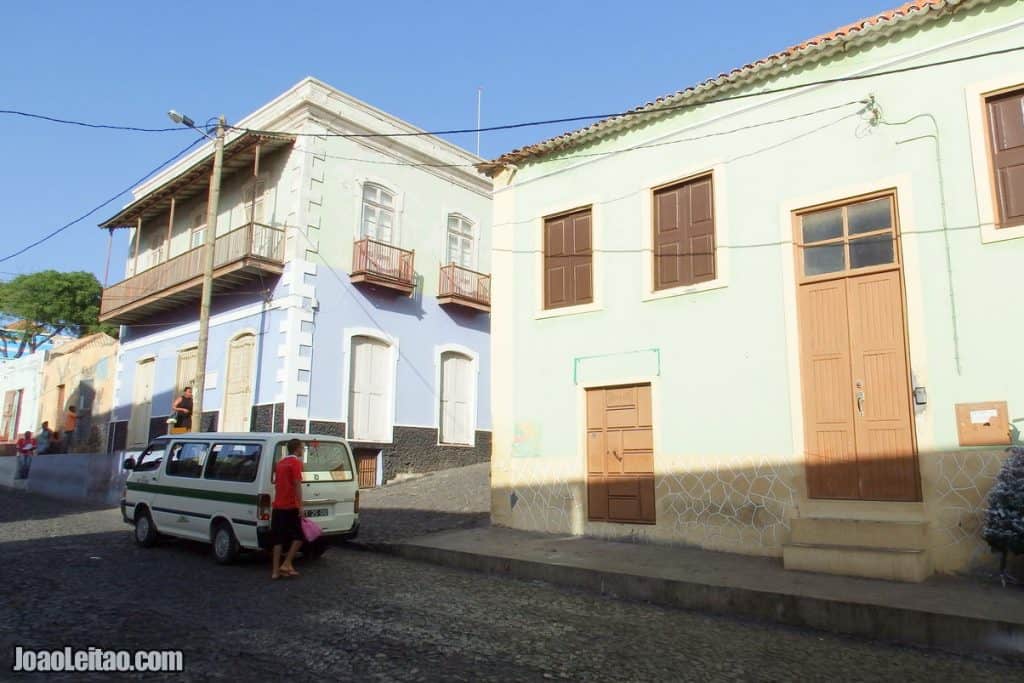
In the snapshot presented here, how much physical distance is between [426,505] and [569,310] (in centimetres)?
514

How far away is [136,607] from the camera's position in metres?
6.45

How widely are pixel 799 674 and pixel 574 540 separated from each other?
566cm

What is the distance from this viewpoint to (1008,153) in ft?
26.9

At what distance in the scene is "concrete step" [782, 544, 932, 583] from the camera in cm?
758

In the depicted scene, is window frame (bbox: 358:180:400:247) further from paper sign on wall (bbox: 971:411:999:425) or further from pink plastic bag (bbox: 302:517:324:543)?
paper sign on wall (bbox: 971:411:999:425)

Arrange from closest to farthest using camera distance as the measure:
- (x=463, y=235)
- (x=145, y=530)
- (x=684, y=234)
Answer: (x=145, y=530), (x=684, y=234), (x=463, y=235)

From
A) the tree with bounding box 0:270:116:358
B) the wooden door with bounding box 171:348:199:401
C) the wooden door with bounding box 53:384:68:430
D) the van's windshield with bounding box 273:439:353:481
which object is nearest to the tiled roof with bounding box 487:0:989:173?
the van's windshield with bounding box 273:439:353:481

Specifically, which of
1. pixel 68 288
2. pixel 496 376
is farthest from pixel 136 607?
pixel 68 288

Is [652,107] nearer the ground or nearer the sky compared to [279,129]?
nearer the ground

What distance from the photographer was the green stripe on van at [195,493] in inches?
352

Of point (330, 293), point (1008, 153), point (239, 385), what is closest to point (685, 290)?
point (1008, 153)

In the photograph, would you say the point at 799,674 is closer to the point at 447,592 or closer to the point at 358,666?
the point at 358,666

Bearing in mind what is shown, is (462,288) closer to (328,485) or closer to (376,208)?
(376,208)

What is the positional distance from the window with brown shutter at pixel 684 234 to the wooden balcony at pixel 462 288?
10.1 meters
